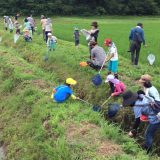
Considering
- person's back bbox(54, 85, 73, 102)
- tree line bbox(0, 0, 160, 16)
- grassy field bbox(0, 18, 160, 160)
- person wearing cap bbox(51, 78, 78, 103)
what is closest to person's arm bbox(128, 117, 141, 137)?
grassy field bbox(0, 18, 160, 160)

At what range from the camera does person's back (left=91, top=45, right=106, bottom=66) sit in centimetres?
1500

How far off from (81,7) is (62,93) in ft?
158

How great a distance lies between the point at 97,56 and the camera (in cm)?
1508

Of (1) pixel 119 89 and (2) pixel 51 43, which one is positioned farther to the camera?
(2) pixel 51 43

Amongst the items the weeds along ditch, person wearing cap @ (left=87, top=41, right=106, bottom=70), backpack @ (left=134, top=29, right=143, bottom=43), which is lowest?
the weeds along ditch

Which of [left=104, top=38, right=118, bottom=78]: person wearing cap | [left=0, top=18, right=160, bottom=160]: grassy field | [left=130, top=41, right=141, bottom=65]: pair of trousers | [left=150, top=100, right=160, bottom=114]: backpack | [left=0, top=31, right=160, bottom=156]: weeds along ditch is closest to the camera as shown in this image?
[left=0, top=18, right=160, bottom=160]: grassy field

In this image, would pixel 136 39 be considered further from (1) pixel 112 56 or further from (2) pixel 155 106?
(2) pixel 155 106

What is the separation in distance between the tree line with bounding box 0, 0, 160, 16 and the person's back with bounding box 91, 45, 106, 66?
4082 centimetres

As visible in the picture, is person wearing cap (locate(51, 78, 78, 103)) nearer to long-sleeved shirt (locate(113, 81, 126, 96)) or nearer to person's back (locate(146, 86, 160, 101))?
long-sleeved shirt (locate(113, 81, 126, 96))

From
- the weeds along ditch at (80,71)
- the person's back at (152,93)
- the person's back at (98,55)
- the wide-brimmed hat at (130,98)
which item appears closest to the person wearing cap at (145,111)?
the wide-brimmed hat at (130,98)

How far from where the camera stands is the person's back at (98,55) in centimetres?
1500

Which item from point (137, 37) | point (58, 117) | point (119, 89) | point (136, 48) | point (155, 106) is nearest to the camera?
point (155, 106)

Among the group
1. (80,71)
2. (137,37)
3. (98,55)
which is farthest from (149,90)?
(137,37)

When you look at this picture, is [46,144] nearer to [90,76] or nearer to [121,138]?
[121,138]
